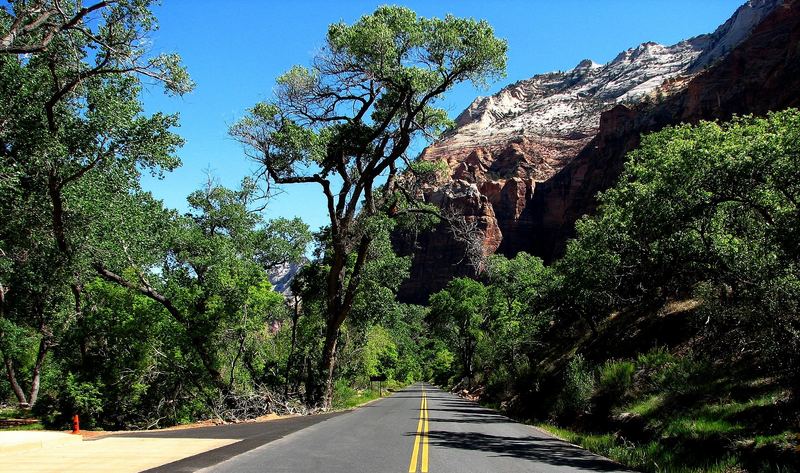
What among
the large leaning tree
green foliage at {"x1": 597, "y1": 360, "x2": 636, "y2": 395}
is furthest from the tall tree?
green foliage at {"x1": 597, "y1": 360, "x2": 636, "y2": 395}

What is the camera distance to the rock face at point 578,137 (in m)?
67.1

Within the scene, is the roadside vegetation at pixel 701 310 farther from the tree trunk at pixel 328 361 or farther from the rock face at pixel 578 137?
the rock face at pixel 578 137

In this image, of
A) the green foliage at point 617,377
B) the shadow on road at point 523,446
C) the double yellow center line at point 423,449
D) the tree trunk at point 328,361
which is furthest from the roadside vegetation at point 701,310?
the tree trunk at point 328,361

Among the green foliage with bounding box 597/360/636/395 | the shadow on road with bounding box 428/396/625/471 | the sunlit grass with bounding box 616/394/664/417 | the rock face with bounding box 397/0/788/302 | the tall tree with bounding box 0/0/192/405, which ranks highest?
the rock face with bounding box 397/0/788/302

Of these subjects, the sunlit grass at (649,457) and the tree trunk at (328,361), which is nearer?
the sunlit grass at (649,457)

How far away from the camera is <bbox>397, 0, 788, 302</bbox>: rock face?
220 ft

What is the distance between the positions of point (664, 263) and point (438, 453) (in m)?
9.91

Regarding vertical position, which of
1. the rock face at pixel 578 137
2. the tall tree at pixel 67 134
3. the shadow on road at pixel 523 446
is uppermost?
the rock face at pixel 578 137

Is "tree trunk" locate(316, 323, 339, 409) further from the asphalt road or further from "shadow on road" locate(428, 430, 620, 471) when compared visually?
"shadow on road" locate(428, 430, 620, 471)

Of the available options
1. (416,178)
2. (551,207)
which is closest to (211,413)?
(416,178)

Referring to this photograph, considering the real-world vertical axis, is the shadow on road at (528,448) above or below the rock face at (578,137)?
below

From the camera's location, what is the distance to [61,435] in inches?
490

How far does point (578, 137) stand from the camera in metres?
152

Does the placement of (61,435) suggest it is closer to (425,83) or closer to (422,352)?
(425,83)
